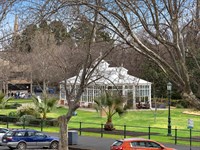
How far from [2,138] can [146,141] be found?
34.3 ft

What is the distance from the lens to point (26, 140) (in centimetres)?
2836

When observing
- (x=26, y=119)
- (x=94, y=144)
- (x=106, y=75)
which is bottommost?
(x=94, y=144)

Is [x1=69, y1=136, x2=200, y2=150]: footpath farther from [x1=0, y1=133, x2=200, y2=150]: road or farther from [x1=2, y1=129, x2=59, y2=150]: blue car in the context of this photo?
[x1=2, y1=129, x2=59, y2=150]: blue car

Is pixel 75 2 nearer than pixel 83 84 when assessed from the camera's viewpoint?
Yes

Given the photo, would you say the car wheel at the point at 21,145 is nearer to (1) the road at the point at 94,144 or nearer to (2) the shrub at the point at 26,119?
(1) the road at the point at 94,144

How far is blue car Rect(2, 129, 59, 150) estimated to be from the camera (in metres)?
27.9

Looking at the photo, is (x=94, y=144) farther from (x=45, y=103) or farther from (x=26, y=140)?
(x=45, y=103)

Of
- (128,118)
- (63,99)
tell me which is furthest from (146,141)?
(63,99)

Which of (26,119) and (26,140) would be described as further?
(26,119)

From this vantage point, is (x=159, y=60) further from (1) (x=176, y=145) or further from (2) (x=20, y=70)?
(2) (x=20, y=70)

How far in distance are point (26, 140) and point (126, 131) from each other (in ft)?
33.9

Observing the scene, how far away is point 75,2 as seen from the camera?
12719 millimetres

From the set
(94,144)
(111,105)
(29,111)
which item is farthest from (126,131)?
(29,111)

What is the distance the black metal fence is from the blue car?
6095 mm
